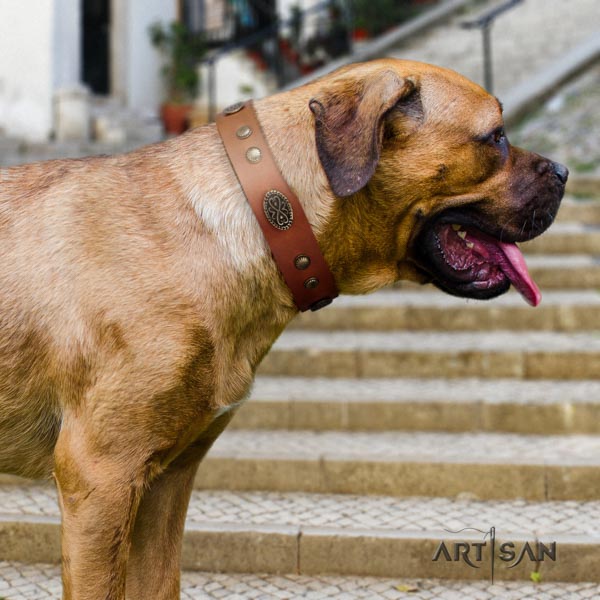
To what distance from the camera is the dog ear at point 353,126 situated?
2299mm

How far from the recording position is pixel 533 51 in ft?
48.9

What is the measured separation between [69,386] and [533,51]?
14.2 metres

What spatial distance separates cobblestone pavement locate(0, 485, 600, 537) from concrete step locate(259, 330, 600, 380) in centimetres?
154

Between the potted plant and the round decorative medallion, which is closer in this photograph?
the round decorative medallion

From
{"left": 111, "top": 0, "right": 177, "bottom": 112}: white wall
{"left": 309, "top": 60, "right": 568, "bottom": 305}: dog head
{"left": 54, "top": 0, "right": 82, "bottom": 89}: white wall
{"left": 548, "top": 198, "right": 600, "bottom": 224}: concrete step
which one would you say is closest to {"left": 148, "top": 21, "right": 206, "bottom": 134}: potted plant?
{"left": 111, "top": 0, "right": 177, "bottom": 112}: white wall

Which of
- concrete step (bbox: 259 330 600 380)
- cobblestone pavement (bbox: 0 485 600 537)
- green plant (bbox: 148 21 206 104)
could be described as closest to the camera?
cobblestone pavement (bbox: 0 485 600 537)

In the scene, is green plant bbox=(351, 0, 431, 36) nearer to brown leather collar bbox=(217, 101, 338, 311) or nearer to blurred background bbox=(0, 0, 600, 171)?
blurred background bbox=(0, 0, 600, 171)

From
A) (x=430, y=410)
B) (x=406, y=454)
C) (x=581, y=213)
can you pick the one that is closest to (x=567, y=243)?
(x=581, y=213)

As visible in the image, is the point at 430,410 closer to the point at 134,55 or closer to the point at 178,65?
the point at 134,55

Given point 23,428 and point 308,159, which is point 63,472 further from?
point 308,159

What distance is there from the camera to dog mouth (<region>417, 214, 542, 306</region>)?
260 cm

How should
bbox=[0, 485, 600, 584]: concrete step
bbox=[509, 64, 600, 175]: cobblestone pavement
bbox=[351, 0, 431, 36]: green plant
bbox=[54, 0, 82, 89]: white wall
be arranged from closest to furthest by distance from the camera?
1. bbox=[0, 485, 600, 584]: concrete step
2. bbox=[509, 64, 600, 175]: cobblestone pavement
3. bbox=[54, 0, 82, 89]: white wall
4. bbox=[351, 0, 431, 36]: green plant

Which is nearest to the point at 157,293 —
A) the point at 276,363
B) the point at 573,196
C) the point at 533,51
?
the point at 276,363

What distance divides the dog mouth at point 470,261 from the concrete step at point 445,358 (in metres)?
3.10
